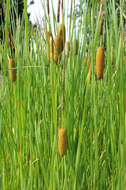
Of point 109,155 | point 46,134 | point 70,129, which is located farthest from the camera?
point 109,155

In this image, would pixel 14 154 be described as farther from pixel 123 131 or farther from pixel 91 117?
pixel 123 131

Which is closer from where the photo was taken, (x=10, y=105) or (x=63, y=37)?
(x=63, y=37)

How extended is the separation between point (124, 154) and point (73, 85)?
0.30 metres

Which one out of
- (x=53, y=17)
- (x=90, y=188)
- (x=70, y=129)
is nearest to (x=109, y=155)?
(x=90, y=188)

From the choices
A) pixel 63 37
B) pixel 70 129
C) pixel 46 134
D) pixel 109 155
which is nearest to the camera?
pixel 63 37

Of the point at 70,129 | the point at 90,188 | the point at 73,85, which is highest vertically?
the point at 73,85

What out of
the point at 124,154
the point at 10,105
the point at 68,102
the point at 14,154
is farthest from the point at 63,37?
the point at 10,105

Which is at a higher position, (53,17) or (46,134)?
(53,17)

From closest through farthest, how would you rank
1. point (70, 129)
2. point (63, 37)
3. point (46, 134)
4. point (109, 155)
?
point (63, 37)
point (70, 129)
point (46, 134)
point (109, 155)

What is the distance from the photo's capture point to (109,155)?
1321 millimetres

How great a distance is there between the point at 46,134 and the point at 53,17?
429 millimetres

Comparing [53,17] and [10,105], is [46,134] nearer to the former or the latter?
[10,105]

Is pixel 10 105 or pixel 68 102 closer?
pixel 68 102

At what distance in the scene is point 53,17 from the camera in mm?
1172
